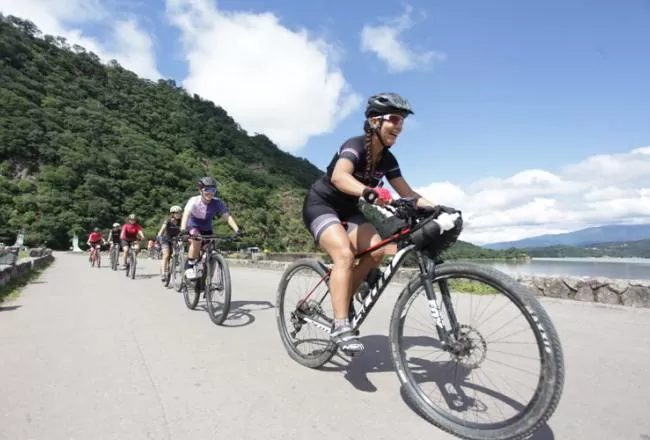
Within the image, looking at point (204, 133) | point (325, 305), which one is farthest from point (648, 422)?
point (204, 133)

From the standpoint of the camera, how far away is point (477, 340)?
2.54 m

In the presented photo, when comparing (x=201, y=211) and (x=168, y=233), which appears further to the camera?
(x=168, y=233)

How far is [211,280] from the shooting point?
6125mm

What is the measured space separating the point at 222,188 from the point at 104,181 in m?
22.6

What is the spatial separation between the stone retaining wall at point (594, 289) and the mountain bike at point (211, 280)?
2.68 meters

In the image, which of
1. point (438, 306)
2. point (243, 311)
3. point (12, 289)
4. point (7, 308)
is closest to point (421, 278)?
point (438, 306)

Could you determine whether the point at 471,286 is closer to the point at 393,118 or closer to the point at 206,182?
the point at 393,118

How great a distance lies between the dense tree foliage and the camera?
63.7 meters

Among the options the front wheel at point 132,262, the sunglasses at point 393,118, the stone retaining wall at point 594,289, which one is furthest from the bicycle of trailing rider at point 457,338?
the front wheel at point 132,262

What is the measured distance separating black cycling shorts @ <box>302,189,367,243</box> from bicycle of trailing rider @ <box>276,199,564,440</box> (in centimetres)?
37

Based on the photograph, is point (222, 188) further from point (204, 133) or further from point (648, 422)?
point (648, 422)

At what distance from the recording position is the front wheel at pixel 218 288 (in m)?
5.50

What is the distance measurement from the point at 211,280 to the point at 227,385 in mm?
3137

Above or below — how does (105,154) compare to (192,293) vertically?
above
